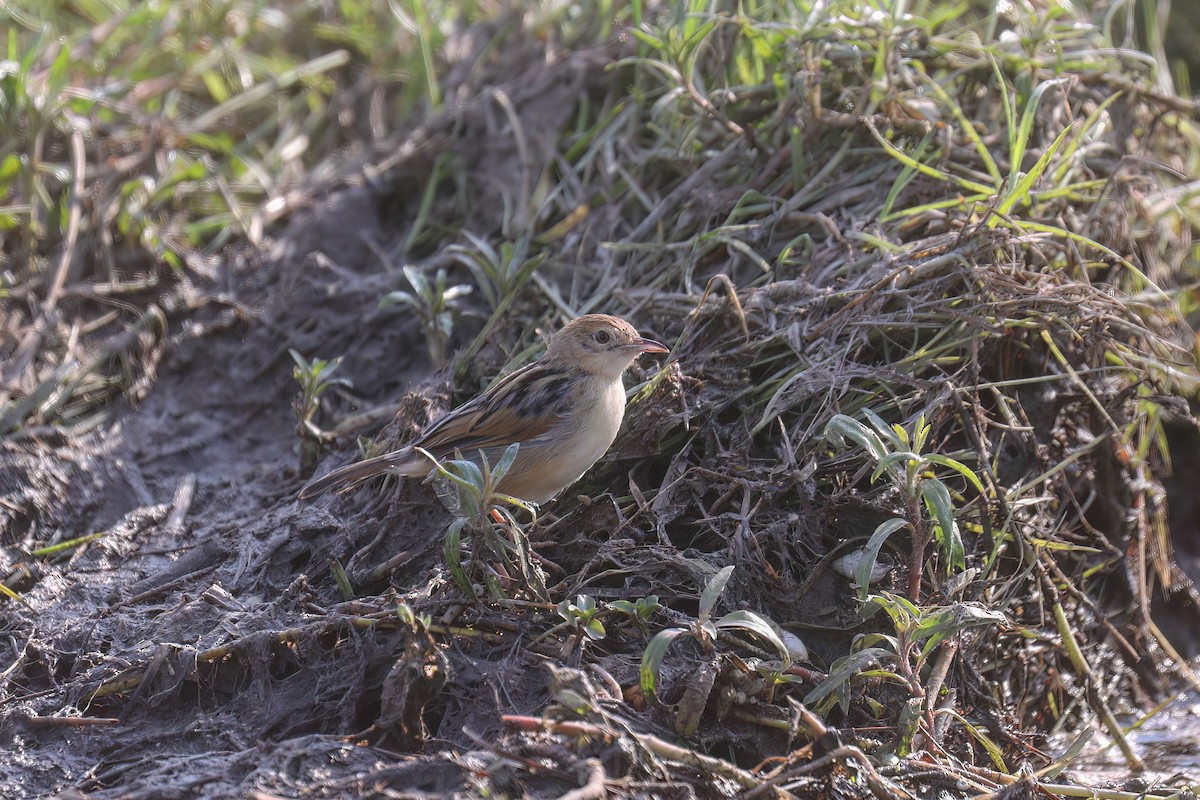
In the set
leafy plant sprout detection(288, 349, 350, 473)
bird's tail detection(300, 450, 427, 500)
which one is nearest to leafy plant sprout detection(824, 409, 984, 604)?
bird's tail detection(300, 450, 427, 500)

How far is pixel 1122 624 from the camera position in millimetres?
5121

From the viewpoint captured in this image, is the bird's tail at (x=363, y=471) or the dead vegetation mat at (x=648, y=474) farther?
the bird's tail at (x=363, y=471)

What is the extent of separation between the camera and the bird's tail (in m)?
4.51

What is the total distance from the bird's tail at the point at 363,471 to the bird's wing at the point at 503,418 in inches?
6.6

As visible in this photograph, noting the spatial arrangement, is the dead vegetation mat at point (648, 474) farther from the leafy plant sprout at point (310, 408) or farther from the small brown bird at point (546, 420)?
the small brown bird at point (546, 420)

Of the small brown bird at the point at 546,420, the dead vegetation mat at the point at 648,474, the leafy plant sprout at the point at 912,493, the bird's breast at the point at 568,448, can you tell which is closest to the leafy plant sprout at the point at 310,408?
the dead vegetation mat at the point at 648,474

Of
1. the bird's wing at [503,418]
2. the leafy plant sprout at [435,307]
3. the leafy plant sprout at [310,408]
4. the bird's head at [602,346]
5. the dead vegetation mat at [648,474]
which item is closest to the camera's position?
the dead vegetation mat at [648,474]

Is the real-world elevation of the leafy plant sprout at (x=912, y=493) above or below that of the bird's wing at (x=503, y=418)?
above

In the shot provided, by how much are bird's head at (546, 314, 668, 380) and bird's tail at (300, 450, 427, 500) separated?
77 centimetres

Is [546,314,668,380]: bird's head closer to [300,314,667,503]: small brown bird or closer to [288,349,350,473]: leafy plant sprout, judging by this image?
[300,314,667,503]: small brown bird

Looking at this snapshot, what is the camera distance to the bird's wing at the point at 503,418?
15.3 feet

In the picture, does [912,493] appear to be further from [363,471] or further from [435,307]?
[435,307]

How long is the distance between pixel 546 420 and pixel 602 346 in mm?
381

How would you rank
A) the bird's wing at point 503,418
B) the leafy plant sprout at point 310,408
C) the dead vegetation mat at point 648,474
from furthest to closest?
the leafy plant sprout at point 310,408 < the bird's wing at point 503,418 < the dead vegetation mat at point 648,474
